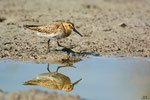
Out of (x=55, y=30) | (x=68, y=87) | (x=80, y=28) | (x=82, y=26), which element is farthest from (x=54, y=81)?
(x=82, y=26)

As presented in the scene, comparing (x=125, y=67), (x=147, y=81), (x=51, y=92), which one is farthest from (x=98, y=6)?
(x=51, y=92)

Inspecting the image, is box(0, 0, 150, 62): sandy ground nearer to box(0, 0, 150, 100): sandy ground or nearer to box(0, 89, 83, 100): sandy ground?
box(0, 0, 150, 100): sandy ground

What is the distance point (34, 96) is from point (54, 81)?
136 centimetres

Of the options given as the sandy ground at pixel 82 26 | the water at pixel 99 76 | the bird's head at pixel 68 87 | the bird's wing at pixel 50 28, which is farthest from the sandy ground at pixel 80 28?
the bird's head at pixel 68 87

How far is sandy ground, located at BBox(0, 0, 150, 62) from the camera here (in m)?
9.73

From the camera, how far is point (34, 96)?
6.09 metres

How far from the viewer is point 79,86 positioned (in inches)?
279

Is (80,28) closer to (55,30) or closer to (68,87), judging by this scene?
(55,30)

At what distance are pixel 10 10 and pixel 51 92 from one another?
790 centimetres

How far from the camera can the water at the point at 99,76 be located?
267 inches

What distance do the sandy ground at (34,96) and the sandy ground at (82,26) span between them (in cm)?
284

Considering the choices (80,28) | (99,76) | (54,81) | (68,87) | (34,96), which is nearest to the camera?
(34,96)

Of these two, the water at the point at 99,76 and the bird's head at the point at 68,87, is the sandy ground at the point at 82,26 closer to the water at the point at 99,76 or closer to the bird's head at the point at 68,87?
the water at the point at 99,76

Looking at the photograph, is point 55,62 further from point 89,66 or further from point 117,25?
point 117,25
